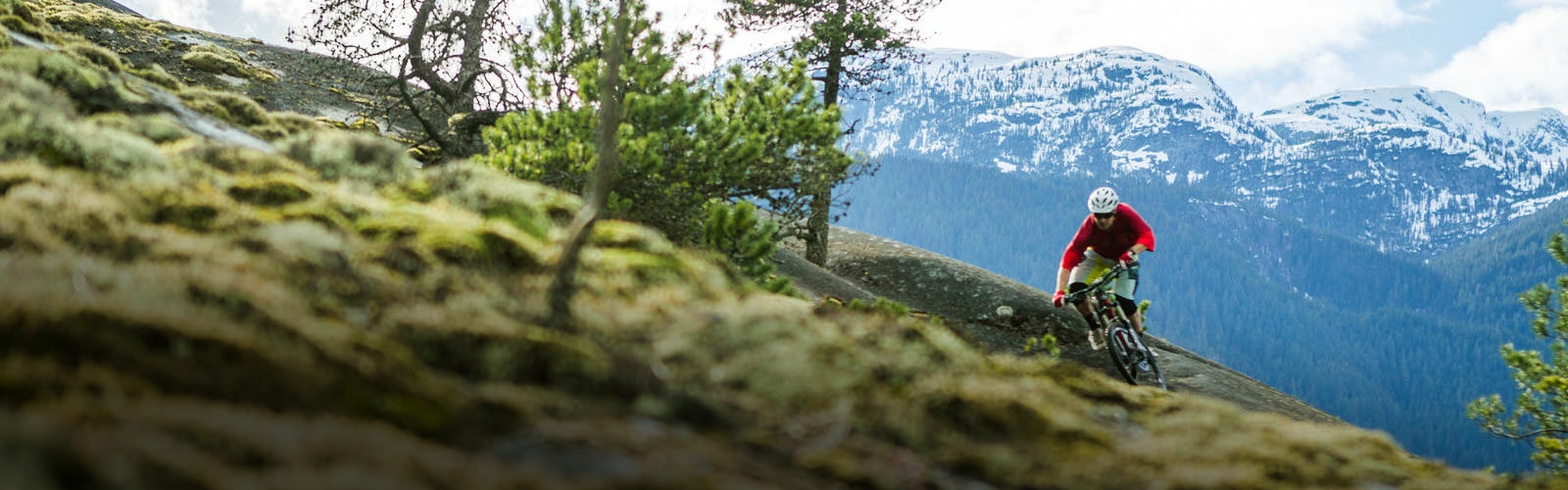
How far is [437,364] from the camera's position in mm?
4164

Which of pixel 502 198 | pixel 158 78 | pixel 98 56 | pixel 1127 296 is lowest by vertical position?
pixel 1127 296

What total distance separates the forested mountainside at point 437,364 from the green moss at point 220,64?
17187 millimetres

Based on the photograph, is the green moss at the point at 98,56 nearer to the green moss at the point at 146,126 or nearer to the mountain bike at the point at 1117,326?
the green moss at the point at 146,126

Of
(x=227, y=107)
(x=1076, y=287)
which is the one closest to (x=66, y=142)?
(x=227, y=107)

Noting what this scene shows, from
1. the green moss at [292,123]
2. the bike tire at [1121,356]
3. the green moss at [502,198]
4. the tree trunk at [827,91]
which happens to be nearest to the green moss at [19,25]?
the green moss at [292,123]

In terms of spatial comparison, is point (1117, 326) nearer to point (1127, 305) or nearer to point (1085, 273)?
point (1127, 305)

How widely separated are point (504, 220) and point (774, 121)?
667cm

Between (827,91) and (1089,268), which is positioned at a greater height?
(827,91)

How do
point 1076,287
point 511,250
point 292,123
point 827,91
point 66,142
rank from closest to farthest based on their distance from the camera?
point 66,142 < point 511,250 < point 292,123 < point 1076,287 < point 827,91

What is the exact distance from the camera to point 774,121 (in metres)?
13.3

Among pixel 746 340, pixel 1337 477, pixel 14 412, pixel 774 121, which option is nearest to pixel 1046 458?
pixel 746 340

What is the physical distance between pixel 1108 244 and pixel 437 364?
9.73 m

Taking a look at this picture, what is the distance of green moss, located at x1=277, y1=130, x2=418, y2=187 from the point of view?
7.86 m

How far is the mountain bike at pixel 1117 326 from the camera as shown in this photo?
447 inches
